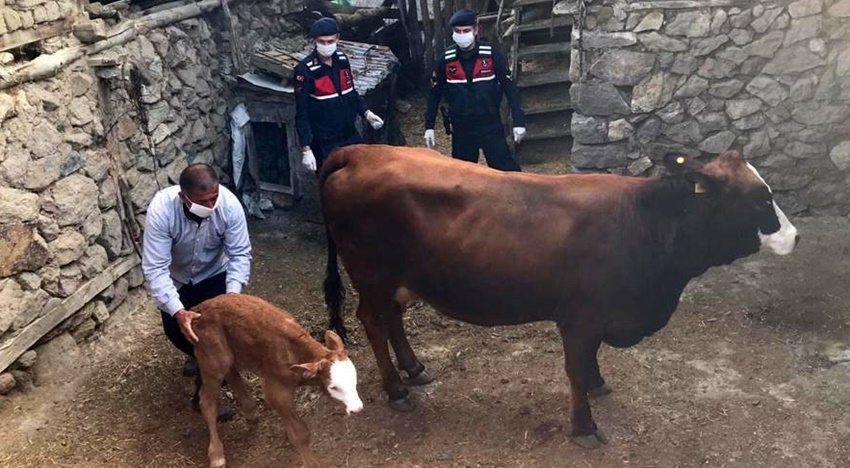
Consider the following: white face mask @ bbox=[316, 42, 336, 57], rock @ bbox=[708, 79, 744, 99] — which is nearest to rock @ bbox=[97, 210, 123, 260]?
white face mask @ bbox=[316, 42, 336, 57]

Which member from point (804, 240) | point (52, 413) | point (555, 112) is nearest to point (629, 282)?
point (804, 240)

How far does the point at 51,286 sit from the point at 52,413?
0.94m

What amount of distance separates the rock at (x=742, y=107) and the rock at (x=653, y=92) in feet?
1.78

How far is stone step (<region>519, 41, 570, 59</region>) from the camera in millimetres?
9344

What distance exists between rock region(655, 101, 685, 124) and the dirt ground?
1569 millimetres

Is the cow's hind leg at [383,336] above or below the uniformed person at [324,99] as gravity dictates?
below

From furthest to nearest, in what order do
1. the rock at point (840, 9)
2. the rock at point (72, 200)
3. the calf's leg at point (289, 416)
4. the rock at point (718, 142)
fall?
the rock at point (718, 142), the rock at point (840, 9), the rock at point (72, 200), the calf's leg at point (289, 416)

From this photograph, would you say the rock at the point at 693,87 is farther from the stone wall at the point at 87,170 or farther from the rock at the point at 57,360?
the rock at the point at 57,360

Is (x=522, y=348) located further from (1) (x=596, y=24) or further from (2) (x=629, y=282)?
(1) (x=596, y=24)

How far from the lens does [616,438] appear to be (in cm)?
511

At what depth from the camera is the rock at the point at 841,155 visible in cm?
739

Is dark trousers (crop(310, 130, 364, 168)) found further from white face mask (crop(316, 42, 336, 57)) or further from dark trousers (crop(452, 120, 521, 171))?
dark trousers (crop(452, 120, 521, 171))

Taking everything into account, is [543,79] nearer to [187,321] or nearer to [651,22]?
[651,22]

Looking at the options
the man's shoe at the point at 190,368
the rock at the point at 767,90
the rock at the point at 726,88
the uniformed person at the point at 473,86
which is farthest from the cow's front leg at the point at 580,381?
the rock at the point at 767,90
